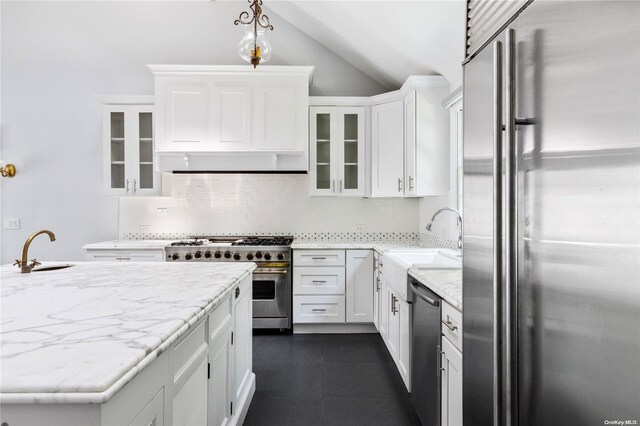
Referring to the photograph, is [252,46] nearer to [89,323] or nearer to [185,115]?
[89,323]

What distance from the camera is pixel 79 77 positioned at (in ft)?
14.0

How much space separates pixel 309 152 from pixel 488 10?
2847 mm

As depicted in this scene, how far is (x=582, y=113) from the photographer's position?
28.1 inches

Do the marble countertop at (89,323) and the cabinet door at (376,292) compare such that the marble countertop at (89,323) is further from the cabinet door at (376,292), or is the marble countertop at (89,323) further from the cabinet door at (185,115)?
the cabinet door at (185,115)

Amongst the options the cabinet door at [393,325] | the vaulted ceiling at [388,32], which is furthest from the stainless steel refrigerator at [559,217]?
the vaulted ceiling at [388,32]

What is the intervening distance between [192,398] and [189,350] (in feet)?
0.65

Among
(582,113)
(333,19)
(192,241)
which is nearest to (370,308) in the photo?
(192,241)

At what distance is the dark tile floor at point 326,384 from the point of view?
2.25 meters

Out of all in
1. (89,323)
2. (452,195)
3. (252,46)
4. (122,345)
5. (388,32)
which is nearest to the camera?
(122,345)

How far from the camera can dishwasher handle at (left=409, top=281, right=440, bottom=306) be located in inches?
68.7

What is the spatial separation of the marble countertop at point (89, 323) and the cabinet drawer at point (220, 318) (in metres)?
0.11

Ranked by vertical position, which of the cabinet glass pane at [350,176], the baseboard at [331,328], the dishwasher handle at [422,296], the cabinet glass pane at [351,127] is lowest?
the baseboard at [331,328]

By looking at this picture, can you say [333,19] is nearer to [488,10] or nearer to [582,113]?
[488,10]

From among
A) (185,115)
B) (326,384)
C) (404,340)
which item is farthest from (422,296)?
(185,115)
